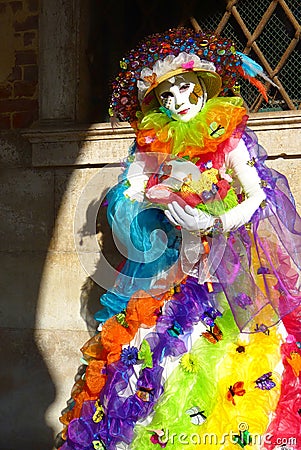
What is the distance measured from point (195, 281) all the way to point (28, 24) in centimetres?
203

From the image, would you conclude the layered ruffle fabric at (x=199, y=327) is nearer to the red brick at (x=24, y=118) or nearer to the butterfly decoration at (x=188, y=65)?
the butterfly decoration at (x=188, y=65)

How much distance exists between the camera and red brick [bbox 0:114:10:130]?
3.65 metres

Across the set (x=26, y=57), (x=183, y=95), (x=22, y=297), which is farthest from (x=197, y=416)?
(x=26, y=57)

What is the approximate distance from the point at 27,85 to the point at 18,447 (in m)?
2.02

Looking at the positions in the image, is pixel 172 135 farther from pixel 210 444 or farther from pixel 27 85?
pixel 27 85

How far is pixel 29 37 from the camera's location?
143 inches

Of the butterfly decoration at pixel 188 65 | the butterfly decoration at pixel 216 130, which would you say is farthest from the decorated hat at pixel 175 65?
the butterfly decoration at pixel 216 130

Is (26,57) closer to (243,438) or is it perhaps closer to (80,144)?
(80,144)

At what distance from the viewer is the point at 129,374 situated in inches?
93.8

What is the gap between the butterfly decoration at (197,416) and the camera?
2.17 metres

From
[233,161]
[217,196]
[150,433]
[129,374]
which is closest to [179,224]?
[217,196]

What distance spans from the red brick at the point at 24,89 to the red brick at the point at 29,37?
228 millimetres

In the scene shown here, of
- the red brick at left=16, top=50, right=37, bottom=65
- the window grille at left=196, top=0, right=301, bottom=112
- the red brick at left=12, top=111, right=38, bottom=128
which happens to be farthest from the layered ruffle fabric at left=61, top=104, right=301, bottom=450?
the red brick at left=16, top=50, right=37, bottom=65

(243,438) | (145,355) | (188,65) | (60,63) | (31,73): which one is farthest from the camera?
(31,73)
